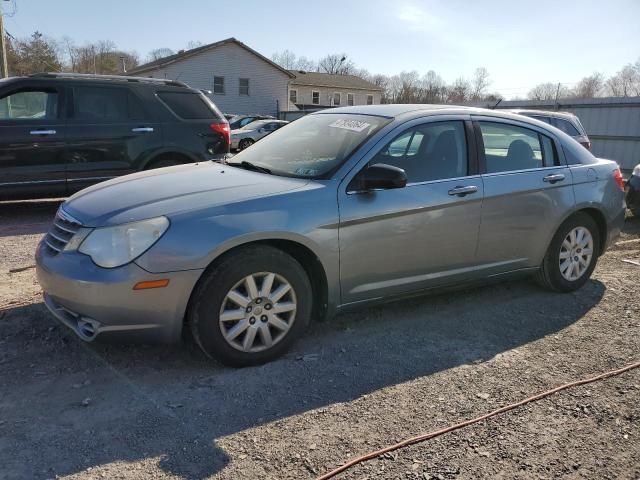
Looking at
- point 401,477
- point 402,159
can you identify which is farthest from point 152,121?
point 401,477

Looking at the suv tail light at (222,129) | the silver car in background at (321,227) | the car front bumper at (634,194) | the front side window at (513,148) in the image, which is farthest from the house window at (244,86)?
the front side window at (513,148)

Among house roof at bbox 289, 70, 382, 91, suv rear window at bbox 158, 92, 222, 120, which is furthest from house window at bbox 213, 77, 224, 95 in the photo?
suv rear window at bbox 158, 92, 222, 120

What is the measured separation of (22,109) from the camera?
7246 millimetres

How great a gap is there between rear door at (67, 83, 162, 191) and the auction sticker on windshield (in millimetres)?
4283

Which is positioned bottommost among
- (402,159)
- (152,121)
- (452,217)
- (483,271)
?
(483,271)

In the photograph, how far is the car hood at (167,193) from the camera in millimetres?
3330

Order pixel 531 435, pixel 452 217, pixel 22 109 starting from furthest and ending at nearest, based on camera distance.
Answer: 1. pixel 22 109
2. pixel 452 217
3. pixel 531 435

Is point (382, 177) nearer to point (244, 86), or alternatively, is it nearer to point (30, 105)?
point (30, 105)

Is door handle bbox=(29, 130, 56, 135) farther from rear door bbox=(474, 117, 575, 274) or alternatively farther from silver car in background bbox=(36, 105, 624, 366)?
rear door bbox=(474, 117, 575, 274)

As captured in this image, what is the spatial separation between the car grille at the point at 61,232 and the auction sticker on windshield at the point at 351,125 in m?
2.07

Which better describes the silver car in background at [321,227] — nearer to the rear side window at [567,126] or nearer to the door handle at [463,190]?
the door handle at [463,190]

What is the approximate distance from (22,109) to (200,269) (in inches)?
216

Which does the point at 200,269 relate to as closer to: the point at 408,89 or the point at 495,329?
the point at 495,329

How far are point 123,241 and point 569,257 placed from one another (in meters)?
3.92
